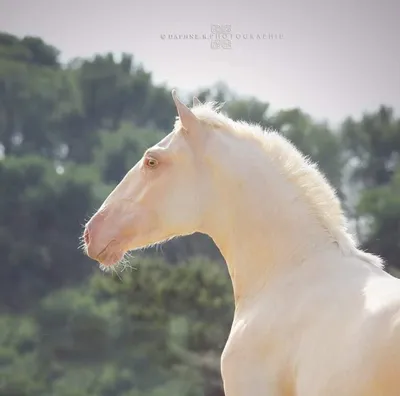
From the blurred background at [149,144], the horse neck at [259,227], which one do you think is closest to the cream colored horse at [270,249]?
the horse neck at [259,227]

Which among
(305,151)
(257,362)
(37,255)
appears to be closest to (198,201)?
(257,362)

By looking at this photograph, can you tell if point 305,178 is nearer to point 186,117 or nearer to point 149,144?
point 186,117

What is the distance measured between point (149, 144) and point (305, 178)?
8.20 ft

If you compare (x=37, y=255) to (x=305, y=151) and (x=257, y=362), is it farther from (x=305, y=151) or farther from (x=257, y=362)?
(x=257, y=362)

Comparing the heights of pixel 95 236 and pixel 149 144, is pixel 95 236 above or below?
above

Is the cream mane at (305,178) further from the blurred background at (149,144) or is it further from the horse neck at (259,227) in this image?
the blurred background at (149,144)

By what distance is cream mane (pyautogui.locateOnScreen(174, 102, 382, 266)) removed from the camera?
1383 millimetres

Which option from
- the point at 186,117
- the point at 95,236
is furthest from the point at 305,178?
the point at 95,236

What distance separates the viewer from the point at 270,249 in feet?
4.65

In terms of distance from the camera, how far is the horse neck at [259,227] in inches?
54.6

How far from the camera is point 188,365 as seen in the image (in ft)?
11.9

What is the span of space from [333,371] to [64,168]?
9.89ft

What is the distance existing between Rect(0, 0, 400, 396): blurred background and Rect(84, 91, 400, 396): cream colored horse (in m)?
2.11

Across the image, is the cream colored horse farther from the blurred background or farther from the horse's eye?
the blurred background
